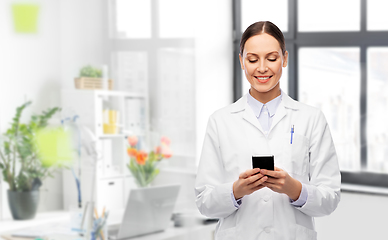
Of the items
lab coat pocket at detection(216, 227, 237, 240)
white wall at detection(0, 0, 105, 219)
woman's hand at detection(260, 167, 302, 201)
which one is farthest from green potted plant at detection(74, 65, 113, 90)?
woman's hand at detection(260, 167, 302, 201)

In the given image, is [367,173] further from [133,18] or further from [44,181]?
[44,181]

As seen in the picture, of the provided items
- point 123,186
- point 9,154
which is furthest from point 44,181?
point 123,186

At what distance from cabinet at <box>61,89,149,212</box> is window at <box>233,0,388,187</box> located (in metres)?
1.31

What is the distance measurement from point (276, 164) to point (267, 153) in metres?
0.04

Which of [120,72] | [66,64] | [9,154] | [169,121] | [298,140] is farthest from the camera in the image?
[169,121]

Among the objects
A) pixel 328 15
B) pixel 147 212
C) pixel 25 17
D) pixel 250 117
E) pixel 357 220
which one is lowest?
pixel 357 220

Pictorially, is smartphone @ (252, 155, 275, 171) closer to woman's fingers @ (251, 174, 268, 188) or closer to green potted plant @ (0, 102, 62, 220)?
woman's fingers @ (251, 174, 268, 188)

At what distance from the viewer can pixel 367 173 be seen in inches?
126

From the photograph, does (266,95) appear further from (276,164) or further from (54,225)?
(54,225)

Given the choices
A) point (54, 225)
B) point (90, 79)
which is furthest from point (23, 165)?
point (90, 79)

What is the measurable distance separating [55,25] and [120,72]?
0.47 metres

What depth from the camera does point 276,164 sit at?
1.18m

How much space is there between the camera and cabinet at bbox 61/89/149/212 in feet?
8.12

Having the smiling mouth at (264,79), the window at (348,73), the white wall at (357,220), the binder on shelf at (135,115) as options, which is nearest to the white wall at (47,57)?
the binder on shelf at (135,115)
